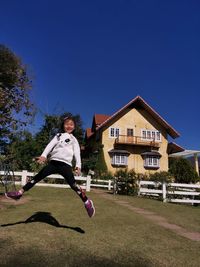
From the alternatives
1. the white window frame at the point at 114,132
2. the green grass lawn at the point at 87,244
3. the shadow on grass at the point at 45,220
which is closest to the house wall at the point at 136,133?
the white window frame at the point at 114,132

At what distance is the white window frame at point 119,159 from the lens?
130 ft

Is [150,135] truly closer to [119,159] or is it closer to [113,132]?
[113,132]

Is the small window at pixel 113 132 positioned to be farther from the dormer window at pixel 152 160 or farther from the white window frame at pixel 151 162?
the white window frame at pixel 151 162

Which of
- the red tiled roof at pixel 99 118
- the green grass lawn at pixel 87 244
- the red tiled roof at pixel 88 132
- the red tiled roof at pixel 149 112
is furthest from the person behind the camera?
the red tiled roof at pixel 88 132

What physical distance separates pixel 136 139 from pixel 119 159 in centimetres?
Result: 338

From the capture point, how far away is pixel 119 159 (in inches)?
1564

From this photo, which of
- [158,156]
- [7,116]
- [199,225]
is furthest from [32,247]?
[158,156]

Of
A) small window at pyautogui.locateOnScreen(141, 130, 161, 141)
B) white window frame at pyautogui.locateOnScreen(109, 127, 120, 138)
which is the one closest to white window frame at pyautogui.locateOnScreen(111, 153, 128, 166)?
white window frame at pyautogui.locateOnScreen(109, 127, 120, 138)

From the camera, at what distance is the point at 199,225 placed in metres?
7.90

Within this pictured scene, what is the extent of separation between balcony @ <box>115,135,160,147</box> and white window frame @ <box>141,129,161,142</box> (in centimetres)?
40

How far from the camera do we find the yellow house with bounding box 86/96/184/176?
3959 cm

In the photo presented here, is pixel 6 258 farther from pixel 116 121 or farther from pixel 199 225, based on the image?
pixel 116 121

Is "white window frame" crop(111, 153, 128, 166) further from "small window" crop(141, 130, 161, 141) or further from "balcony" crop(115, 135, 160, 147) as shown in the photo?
"small window" crop(141, 130, 161, 141)

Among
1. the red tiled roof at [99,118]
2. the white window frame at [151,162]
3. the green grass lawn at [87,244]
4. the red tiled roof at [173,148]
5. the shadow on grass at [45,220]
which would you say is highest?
the red tiled roof at [99,118]
